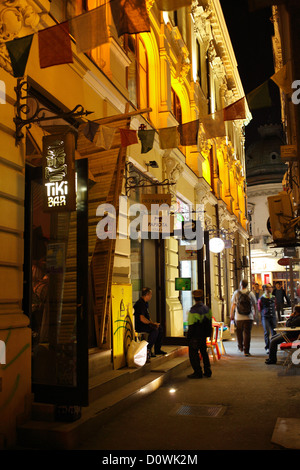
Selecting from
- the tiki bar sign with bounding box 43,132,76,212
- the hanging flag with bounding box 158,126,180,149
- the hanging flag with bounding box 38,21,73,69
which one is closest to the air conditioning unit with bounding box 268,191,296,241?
the hanging flag with bounding box 158,126,180,149

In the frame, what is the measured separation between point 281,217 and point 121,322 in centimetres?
644

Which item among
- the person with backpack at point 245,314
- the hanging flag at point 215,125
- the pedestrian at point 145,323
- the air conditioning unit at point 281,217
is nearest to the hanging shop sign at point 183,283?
the person with backpack at point 245,314

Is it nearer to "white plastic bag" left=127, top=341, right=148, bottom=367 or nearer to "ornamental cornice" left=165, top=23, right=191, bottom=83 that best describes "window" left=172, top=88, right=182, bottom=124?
"ornamental cornice" left=165, top=23, right=191, bottom=83

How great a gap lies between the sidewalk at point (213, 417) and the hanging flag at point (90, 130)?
4.23 meters

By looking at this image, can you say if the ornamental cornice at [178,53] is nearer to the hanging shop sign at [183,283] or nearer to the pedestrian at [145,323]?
the hanging shop sign at [183,283]

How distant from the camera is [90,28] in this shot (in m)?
6.11

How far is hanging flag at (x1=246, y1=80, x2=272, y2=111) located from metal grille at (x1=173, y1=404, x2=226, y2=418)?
4941mm

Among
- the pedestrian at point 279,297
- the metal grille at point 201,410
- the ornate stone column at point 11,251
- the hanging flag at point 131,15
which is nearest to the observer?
the ornate stone column at point 11,251

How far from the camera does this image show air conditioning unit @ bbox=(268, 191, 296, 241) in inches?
512

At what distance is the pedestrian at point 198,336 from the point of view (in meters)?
9.64

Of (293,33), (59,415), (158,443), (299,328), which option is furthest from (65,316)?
(293,33)

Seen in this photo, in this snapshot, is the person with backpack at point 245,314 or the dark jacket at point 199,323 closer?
the dark jacket at point 199,323

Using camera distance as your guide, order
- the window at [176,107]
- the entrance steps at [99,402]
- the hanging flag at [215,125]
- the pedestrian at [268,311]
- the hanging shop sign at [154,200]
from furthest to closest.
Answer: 1. the window at [176,107]
2. the pedestrian at [268,311]
3. the hanging shop sign at [154,200]
4. the hanging flag at [215,125]
5. the entrance steps at [99,402]
